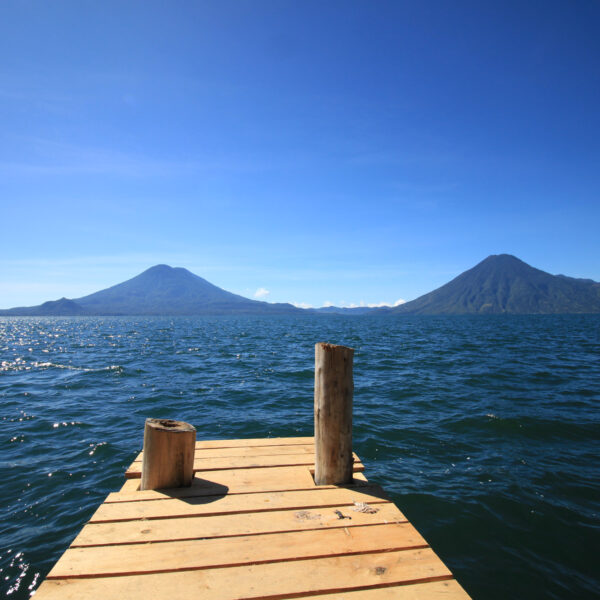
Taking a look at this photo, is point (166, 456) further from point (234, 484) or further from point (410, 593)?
point (410, 593)

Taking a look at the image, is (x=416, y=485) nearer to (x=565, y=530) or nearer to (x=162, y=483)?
(x=565, y=530)

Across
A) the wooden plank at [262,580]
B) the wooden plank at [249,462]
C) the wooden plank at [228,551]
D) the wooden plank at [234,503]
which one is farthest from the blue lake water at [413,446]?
the wooden plank at [262,580]

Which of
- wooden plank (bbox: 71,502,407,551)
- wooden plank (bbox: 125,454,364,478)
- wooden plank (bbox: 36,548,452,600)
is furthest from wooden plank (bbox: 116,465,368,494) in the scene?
wooden plank (bbox: 36,548,452,600)

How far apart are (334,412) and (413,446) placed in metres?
5.25

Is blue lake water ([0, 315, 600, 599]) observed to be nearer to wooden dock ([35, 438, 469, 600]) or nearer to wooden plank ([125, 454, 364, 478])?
wooden plank ([125, 454, 364, 478])

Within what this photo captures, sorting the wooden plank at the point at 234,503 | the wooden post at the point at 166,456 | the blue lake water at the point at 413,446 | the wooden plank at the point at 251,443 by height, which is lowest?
the blue lake water at the point at 413,446

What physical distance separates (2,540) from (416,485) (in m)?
6.83

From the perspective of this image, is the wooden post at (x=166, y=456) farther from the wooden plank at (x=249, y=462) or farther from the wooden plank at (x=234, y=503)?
the wooden plank at (x=249, y=462)

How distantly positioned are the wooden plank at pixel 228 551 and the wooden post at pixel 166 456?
1110mm

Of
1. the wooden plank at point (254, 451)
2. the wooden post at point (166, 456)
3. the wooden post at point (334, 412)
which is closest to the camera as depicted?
the wooden post at point (166, 456)

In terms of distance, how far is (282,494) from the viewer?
405 cm

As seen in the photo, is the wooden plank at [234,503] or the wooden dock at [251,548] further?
the wooden plank at [234,503]

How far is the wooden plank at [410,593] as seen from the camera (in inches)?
99.4

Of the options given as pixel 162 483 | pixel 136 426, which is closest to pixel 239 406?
pixel 136 426
